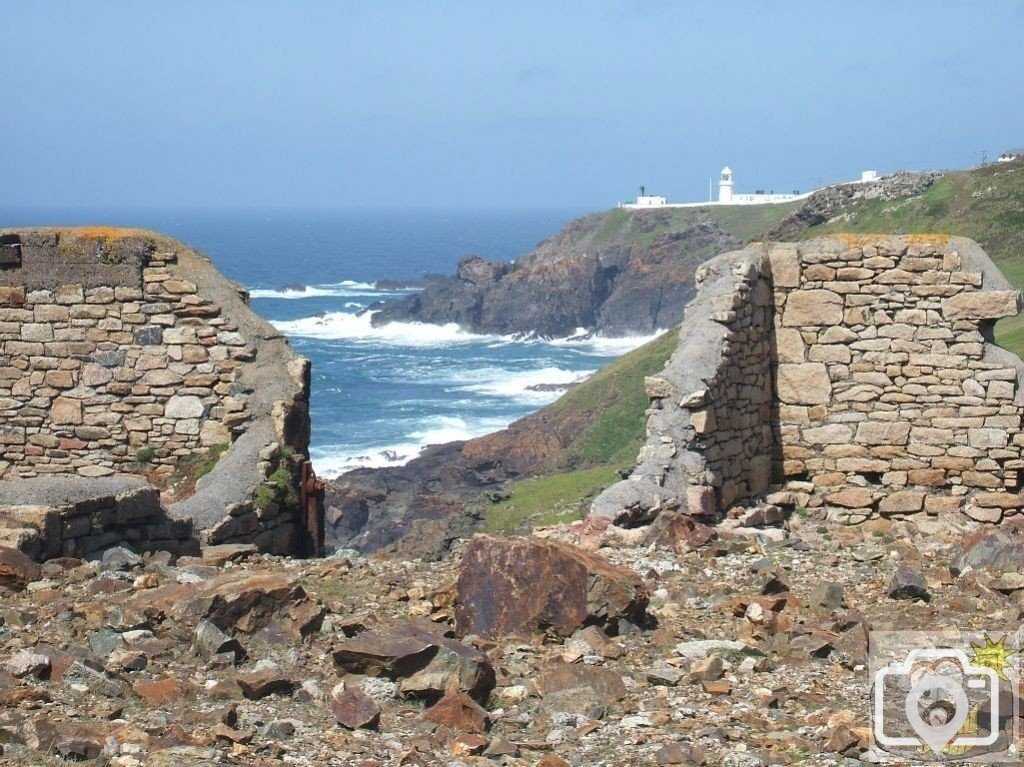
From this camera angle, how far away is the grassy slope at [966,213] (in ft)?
134

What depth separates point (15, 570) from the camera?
28.1ft

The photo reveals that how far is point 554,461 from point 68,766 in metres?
39.5

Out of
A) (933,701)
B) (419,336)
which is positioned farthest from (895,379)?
(419,336)

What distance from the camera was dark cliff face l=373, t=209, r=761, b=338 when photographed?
319 ft

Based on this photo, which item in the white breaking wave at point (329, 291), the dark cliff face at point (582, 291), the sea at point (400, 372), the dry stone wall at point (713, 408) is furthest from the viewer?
the white breaking wave at point (329, 291)

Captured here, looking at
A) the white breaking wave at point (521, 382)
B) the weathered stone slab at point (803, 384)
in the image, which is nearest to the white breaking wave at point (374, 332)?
the white breaking wave at point (521, 382)

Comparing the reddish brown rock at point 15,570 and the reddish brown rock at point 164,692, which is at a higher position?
the reddish brown rock at point 15,570

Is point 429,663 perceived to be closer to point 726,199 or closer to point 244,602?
point 244,602

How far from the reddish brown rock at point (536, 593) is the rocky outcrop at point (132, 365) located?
433cm

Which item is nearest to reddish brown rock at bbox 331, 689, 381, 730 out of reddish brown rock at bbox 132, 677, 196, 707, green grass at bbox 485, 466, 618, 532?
reddish brown rock at bbox 132, 677, 196, 707

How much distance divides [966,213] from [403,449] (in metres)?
24.7

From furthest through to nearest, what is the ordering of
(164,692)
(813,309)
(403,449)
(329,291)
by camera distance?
(329,291)
(403,449)
(813,309)
(164,692)

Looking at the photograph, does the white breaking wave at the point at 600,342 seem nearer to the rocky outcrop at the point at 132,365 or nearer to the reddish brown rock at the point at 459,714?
the rocky outcrop at the point at 132,365

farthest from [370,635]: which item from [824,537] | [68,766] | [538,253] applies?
[538,253]
